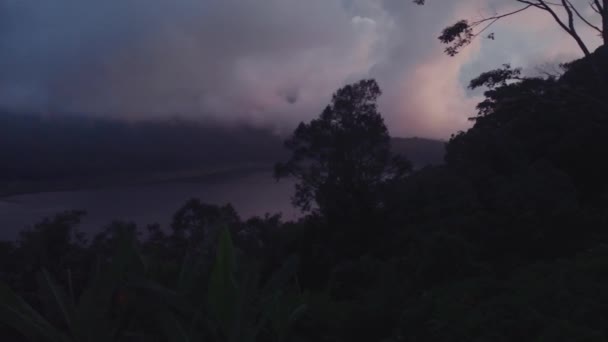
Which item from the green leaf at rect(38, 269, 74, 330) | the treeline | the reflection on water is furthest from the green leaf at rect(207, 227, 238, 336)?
the reflection on water

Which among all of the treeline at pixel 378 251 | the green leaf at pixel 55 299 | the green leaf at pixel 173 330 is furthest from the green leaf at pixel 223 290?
the green leaf at pixel 55 299

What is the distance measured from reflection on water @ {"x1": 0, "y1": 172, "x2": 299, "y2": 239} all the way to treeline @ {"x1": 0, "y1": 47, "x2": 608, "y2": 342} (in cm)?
138

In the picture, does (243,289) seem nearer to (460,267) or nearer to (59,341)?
(59,341)

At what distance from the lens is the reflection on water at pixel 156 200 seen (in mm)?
17953

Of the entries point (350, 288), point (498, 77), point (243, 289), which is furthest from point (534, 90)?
point (243, 289)

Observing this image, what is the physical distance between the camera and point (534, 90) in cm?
1427

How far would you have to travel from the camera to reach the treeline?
4.85 m

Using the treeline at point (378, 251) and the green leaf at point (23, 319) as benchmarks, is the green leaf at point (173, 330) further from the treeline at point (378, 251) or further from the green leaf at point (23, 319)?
the green leaf at point (23, 319)

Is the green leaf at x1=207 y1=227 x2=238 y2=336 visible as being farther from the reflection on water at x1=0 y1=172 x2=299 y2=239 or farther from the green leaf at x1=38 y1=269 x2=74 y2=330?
the reflection on water at x1=0 y1=172 x2=299 y2=239

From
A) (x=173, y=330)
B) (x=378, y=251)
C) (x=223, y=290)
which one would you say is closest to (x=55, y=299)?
(x=173, y=330)

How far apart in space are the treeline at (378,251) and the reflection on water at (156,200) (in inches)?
54.5

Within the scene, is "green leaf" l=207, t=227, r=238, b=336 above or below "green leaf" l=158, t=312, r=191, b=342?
above

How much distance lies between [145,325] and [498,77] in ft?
34.7

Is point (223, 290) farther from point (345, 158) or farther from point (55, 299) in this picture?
point (345, 158)
